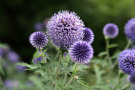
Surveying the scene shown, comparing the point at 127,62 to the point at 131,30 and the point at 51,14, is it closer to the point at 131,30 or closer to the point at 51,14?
the point at 131,30

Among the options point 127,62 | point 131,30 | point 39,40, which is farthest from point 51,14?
point 127,62

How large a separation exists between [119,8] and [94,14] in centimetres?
112

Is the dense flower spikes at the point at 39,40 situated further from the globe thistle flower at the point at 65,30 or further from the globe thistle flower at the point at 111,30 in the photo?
the globe thistle flower at the point at 111,30

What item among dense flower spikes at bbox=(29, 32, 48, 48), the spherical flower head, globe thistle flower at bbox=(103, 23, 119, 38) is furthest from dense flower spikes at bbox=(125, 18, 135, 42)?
dense flower spikes at bbox=(29, 32, 48, 48)

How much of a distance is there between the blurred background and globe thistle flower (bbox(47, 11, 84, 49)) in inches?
210

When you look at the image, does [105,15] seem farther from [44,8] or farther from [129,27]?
[129,27]

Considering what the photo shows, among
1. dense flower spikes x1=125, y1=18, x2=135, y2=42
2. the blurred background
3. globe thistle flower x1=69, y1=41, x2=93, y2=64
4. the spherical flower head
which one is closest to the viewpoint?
globe thistle flower x1=69, y1=41, x2=93, y2=64

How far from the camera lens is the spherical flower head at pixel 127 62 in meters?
1.93

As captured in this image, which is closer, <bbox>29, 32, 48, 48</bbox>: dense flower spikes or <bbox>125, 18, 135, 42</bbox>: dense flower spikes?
<bbox>29, 32, 48, 48</bbox>: dense flower spikes

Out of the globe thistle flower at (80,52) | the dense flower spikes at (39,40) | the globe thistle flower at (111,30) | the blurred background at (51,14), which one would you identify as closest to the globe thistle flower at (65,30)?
the globe thistle flower at (80,52)

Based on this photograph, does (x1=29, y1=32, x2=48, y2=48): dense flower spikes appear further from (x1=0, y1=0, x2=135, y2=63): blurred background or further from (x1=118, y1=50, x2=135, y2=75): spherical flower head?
(x1=0, y1=0, x2=135, y2=63): blurred background

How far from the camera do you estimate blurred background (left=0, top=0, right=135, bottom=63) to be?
746 centimetres

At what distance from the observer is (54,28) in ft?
5.78

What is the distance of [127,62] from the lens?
6.44 ft
